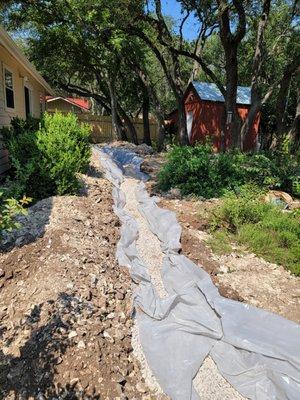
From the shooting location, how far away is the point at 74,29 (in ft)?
48.3

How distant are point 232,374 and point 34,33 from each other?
18648 mm

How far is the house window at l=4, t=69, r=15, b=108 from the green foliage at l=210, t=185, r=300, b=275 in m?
5.90

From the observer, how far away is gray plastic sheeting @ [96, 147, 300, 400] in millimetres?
2709

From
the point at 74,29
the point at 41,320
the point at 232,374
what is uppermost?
the point at 74,29

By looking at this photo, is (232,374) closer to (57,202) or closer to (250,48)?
(57,202)

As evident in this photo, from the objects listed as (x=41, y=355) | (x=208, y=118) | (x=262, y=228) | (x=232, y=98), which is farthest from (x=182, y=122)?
(x=41, y=355)

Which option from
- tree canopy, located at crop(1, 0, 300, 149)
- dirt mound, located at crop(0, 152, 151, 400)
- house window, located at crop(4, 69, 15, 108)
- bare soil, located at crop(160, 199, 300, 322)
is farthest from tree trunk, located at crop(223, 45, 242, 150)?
dirt mound, located at crop(0, 152, 151, 400)

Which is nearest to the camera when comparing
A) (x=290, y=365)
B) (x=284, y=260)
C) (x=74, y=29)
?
(x=290, y=365)

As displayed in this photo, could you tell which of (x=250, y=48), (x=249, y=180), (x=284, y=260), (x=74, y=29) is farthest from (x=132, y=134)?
(x=284, y=260)

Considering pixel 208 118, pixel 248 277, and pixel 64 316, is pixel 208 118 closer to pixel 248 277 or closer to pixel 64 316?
pixel 248 277

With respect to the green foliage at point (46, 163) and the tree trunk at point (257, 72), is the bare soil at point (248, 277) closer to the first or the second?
the green foliage at point (46, 163)

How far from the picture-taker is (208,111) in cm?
1712

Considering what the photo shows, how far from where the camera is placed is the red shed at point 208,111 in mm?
17031

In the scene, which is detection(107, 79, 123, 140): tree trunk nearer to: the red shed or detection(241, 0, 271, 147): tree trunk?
the red shed
